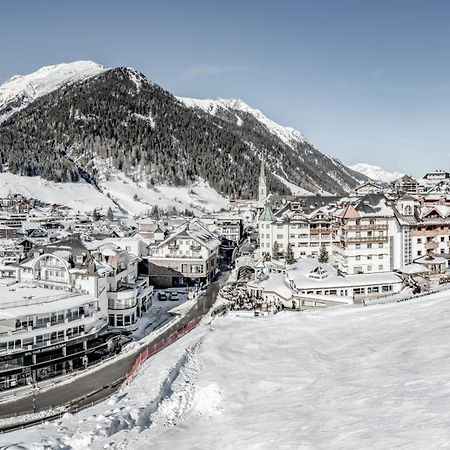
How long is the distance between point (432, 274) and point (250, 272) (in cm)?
2244

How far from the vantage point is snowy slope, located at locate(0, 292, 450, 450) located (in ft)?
57.2

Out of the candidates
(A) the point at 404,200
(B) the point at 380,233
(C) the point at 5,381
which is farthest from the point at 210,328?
(A) the point at 404,200

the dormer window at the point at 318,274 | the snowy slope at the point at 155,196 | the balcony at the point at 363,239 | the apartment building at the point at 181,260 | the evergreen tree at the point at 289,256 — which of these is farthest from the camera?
the snowy slope at the point at 155,196

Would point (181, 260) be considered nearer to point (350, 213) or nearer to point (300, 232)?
point (300, 232)

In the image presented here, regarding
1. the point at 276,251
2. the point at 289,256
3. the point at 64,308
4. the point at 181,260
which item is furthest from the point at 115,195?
the point at 64,308

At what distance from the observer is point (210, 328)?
36.9 meters

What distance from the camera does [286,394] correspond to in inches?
914

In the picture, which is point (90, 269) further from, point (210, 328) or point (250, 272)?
point (250, 272)

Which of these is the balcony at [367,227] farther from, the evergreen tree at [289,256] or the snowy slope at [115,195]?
the snowy slope at [115,195]

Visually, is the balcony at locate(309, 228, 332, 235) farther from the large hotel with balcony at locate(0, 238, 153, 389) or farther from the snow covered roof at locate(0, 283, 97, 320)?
the snow covered roof at locate(0, 283, 97, 320)

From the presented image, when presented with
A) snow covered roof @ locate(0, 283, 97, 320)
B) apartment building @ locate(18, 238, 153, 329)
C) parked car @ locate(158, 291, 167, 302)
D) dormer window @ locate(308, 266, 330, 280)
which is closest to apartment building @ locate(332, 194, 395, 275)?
dormer window @ locate(308, 266, 330, 280)

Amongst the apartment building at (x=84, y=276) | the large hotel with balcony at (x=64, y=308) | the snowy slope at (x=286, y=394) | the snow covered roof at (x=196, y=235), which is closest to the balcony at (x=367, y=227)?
the snowy slope at (x=286, y=394)

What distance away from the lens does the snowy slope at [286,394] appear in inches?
686

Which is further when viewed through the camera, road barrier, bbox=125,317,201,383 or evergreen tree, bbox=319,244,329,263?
evergreen tree, bbox=319,244,329,263
